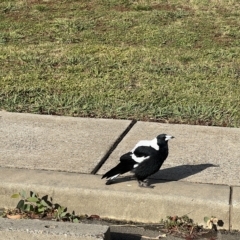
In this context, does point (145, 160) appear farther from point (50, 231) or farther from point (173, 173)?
point (50, 231)

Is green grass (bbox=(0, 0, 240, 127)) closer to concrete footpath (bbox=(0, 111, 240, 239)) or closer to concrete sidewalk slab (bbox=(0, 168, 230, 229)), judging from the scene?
concrete footpath (bbox=(0, 111, 240, 239))

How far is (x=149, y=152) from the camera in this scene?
497cm

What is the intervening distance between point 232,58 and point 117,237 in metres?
4.85

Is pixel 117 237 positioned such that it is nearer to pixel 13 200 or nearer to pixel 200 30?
pixel 13 200

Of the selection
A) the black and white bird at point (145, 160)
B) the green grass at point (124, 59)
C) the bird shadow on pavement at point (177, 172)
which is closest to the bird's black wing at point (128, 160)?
the black and white bird at point (145, 160)

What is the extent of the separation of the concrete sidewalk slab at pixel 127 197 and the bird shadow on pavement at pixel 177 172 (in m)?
0.11

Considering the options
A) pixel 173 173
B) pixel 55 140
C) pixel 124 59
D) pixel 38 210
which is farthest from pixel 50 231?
pixel 124 59

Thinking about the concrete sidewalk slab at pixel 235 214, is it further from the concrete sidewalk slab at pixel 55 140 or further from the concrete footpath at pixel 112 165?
the concrete sidewalk slab at pixel 55 140

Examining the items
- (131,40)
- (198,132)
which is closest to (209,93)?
(198,132)

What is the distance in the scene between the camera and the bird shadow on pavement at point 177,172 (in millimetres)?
5305

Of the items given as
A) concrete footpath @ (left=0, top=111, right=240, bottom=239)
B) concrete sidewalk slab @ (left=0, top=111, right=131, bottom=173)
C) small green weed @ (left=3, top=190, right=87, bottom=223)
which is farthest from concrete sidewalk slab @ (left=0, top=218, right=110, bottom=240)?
concrete sidewalk slab @ (left=0, top=111, right=131, bottom=173)

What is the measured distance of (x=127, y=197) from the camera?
491 cm

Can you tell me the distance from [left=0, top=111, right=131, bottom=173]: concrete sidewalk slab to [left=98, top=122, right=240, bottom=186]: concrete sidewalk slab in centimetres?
16

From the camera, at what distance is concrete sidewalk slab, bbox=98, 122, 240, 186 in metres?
5.39
